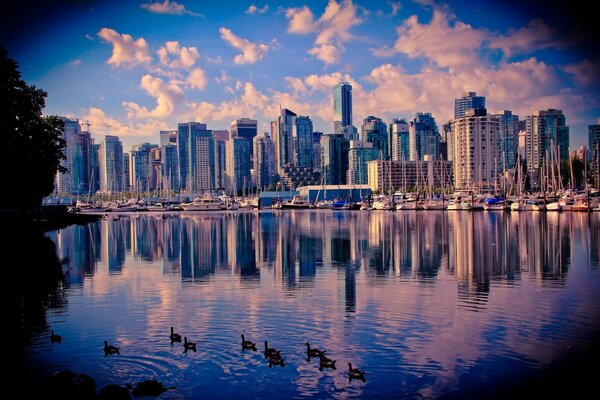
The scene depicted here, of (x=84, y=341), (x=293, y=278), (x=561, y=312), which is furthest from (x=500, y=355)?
(x=293, y=278)

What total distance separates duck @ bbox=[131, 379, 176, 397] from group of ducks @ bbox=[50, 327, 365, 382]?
3591mm

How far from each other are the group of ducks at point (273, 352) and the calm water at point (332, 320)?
24 cm

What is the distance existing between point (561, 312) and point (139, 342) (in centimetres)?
1741

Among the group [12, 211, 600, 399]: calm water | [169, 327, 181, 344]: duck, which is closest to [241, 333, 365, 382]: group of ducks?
[12, 211, 600, 399]: calm water

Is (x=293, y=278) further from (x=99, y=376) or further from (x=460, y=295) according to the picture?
(x=99, y=376)

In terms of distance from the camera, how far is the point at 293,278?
3803 cm

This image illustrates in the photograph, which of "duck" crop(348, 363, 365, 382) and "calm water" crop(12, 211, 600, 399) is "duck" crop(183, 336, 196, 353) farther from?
"duck" crop(348, 363, 365, 382)

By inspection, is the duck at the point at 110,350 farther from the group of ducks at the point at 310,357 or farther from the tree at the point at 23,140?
the tree at the point at 23,140

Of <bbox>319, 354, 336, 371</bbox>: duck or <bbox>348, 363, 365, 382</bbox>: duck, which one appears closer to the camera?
<bbox>348, 363, 365, 382</bbox>: duck

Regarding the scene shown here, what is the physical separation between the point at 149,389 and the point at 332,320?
9957 millimetres

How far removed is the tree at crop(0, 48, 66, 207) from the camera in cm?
6312

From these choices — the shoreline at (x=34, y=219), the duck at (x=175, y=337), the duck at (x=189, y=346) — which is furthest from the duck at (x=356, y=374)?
the shoreline at (x=34, y=219)

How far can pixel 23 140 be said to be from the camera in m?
69.9

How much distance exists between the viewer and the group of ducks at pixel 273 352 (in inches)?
715
